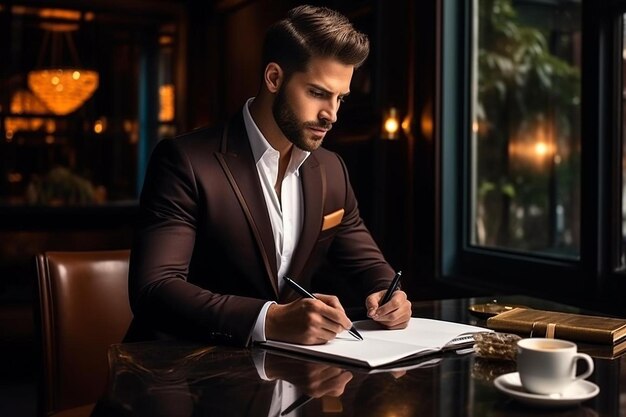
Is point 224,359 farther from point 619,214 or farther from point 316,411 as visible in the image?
point 619,214

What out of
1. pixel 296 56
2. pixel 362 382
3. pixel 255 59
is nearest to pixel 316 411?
pixel 362 382

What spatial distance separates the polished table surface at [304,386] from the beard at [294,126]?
614 millimetres

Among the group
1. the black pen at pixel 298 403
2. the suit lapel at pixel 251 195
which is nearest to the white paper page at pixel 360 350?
the black pen at pixel 298 403

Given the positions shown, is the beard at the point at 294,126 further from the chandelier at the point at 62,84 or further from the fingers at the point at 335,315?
the chandelier at the point at 62,84

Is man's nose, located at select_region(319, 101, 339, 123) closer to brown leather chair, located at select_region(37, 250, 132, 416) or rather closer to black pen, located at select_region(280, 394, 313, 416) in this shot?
brown leather chair, located at select_region(37, 250, 132, 416)

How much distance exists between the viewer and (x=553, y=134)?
19.9 ft

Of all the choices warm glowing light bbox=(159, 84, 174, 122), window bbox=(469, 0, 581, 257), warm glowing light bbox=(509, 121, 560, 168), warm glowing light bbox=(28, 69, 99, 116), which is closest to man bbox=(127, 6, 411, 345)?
window bbox=(469, 0, 581, 257)

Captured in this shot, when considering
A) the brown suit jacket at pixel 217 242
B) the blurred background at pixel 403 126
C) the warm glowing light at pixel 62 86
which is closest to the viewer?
the brown suit jacket at pixel 217 242

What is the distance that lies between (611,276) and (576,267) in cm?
17

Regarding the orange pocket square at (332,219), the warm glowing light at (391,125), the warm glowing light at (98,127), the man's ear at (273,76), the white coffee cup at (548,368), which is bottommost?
the white coffee cup at (548,368)

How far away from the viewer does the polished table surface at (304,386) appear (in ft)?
3.83

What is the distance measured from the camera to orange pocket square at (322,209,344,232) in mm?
2163

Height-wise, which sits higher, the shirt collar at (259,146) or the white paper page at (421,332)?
the shirt collar at (259,146)

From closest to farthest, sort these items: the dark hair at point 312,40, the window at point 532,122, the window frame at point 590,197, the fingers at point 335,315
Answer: the fingers at point 335,315
the dark hair at point 312,40
the window frame at point 590,197
the window at point 532,122
